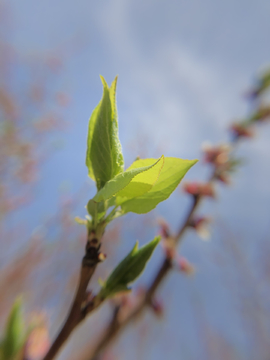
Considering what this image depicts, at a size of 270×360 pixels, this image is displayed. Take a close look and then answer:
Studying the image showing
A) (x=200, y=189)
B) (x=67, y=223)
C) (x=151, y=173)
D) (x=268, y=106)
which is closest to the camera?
(x=151, y=173)

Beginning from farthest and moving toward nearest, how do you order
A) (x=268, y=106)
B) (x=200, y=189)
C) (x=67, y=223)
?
1. (x=67, y=223)
2. (x=268, y=106)
3. (x=200, y=189)

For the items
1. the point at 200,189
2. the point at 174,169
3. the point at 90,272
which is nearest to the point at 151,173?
the point at 174,169

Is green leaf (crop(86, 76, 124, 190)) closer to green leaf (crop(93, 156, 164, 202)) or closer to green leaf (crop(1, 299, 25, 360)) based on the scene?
green leaf (crop(93, 156, 164, 202))

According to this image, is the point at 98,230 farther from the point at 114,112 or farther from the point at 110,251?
the point at 110,251

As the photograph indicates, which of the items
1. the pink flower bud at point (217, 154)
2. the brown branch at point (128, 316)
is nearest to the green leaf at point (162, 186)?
the brown branch at point (128, 316)

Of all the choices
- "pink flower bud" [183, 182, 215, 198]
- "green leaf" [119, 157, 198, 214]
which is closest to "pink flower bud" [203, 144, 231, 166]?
"pink flower bud" [183, 182, 215, 198]

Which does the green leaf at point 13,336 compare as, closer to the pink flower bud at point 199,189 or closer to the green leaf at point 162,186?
the green leaf at point 162,186
